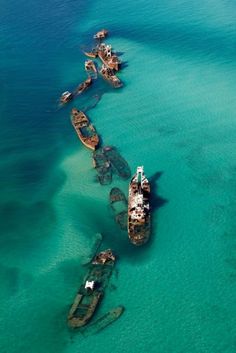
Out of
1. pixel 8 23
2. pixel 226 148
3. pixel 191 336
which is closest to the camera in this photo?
pixel 191 336

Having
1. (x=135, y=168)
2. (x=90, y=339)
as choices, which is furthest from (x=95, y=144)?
(x=90, y=339)

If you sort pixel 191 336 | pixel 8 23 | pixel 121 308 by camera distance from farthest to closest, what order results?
pixel 8 23 < pixel 121 308 < pixel 191 336

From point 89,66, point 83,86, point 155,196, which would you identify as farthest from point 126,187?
point 89,66

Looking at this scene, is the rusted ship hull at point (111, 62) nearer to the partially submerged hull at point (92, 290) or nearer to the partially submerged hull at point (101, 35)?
the partially submerged hull at point (101, 35)

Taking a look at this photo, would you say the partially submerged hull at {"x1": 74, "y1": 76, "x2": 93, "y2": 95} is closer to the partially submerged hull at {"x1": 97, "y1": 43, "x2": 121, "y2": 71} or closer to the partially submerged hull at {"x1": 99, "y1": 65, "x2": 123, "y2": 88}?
the partially submerged hull at {"x1": 99, "y1": 65, "x2": 123, "y2": 88}

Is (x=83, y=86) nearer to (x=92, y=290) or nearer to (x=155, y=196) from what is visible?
(x=155, y=196)

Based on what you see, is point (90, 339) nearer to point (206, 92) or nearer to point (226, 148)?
point (226, 148)
